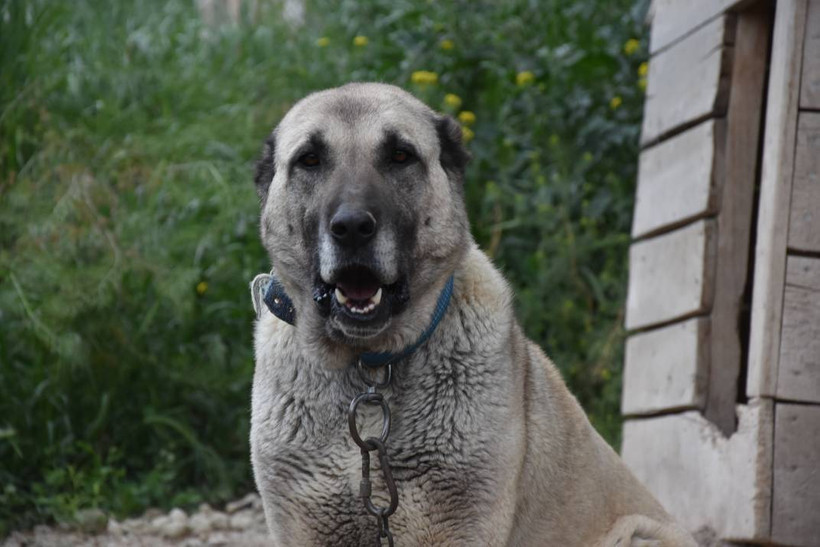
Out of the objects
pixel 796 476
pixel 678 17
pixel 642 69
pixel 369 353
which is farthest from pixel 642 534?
pixel 642 69

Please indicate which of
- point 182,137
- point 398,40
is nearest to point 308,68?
point 398,40

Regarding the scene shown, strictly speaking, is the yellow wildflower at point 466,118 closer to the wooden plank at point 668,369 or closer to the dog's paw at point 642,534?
the wooden plank at point 668,369

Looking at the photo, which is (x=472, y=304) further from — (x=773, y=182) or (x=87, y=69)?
(x=87, y=69)

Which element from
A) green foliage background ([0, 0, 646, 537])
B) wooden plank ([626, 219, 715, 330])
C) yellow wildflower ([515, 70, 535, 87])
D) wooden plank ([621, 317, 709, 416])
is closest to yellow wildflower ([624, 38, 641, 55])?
green foliage background ([0, 0, 646, 537])

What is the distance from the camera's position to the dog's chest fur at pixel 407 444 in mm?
2510

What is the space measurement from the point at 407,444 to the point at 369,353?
26 cm

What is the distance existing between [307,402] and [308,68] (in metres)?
4.26

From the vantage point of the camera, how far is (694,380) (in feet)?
12.3

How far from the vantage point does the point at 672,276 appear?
3.99m

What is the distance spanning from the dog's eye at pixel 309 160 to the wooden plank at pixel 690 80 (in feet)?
5.83

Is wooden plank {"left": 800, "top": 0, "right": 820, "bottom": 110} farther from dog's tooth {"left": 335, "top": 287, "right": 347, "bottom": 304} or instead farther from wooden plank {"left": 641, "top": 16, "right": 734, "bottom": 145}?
dog's tooth {"left": 335, "top": 287, "right": 347, "bottom": 304}

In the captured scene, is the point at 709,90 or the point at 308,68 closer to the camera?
the point at 709,90

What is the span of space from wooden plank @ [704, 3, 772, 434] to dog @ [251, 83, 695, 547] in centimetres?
106

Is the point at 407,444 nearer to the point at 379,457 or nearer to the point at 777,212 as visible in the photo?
the point at 379,457
